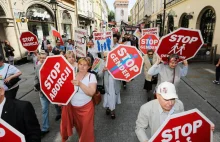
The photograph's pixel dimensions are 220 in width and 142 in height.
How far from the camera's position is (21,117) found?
1.98 metres

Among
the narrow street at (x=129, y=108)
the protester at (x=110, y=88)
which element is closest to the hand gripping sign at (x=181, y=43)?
the protester at (x=110, y=88)

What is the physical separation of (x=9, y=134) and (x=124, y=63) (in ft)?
9.65

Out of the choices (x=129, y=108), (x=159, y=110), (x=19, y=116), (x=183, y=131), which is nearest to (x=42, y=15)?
(x=129, y=108)

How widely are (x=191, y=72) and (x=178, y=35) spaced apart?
6.66m

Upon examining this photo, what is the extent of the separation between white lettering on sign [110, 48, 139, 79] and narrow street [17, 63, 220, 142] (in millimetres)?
1414

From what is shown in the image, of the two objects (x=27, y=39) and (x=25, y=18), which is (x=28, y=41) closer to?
(x=27, y=39)

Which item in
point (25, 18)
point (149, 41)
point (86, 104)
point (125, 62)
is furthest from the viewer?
point (25, 18)

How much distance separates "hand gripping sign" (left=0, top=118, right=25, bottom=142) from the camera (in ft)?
4.36

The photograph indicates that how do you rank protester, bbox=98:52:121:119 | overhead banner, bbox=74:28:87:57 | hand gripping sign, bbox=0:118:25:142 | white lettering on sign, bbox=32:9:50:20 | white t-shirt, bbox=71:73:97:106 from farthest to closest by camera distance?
white lettering on sign, bbox=32:9:50:20, overhead banner, bbox=74:28:87:57, protester, bbox=98:52:121:119, white t-shirt, bbox=71:73:97:106, hand gripping sign, bbox=0:118:25:142

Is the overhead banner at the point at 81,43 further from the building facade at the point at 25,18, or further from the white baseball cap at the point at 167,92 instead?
the building facade at the point at 25,18

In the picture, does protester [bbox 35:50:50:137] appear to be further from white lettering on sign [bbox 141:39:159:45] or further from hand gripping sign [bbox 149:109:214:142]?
white lettering on sign [bbox 141:39:159:45]

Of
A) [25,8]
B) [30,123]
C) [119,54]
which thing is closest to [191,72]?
[119,54]

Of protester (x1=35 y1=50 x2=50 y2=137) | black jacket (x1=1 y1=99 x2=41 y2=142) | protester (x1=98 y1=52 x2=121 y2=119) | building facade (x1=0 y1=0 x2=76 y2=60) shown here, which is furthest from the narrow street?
building facade (x1=0 y1=0 x2=76 y2=60)

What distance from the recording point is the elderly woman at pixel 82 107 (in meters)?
3.06
